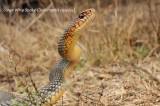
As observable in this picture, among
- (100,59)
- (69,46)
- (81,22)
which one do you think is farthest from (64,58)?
(100,59)

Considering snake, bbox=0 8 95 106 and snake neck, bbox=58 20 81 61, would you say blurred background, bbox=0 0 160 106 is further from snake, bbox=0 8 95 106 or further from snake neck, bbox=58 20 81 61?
snake neck, bbox=58 20 81 61

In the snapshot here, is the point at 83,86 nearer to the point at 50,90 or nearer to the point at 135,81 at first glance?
the point at 135,81

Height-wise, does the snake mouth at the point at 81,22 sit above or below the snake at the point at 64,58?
above

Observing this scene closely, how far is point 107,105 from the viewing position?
4070 mm

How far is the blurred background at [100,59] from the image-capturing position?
14.9 ft

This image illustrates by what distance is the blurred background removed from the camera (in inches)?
179

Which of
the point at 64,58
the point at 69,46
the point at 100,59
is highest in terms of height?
the point at 69,46

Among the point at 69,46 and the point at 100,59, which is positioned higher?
the point at 69,46

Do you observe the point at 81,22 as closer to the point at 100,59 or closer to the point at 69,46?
the point at 69,46

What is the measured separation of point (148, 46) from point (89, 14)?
2.17 meters

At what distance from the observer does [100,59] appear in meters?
6.27

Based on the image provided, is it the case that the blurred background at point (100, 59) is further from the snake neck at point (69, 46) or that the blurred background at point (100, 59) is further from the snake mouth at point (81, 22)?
the snake mouth at point (81, 22)

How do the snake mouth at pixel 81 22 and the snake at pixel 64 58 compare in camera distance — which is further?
the snake mouth at pixel 81 22

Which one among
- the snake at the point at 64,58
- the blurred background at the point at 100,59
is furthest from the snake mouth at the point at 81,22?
the blurred background at the point at 100,59
